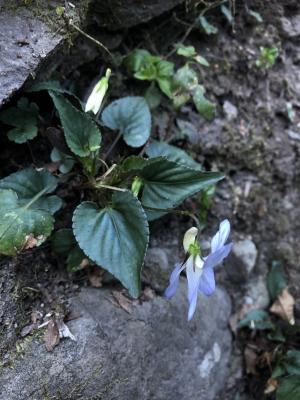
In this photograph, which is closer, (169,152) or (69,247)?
(69,247)

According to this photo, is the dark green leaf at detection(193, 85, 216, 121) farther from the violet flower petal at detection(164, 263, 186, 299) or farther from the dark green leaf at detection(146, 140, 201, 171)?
the violet flower petal at detection(164, 263, 186, 299)

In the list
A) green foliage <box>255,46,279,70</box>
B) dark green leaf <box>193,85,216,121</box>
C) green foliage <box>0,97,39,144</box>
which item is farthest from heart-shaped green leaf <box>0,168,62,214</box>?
green foliage <box>255,46,279,70</box>

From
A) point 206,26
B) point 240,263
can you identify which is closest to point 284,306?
point 240,263

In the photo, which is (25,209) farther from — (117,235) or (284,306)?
(284,306)

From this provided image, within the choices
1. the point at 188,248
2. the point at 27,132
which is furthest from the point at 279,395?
the point at 27,132

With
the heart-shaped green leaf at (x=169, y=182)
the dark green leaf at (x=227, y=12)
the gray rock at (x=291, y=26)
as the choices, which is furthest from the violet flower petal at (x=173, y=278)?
the gray rock at (x=291, y=26)

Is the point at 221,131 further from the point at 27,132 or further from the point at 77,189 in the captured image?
the point at 27,132
